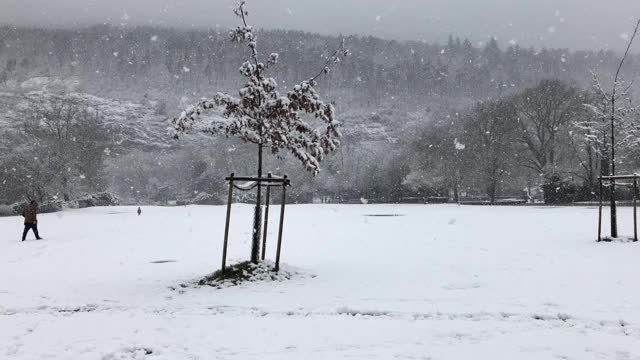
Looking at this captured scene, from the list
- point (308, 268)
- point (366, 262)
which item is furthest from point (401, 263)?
point (308, 268)

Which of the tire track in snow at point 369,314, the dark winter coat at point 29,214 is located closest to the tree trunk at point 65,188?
the dark winter coat at point 29,214

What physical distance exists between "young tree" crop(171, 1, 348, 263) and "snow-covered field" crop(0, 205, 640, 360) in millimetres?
3117

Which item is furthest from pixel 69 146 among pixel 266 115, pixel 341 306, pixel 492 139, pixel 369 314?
pixel 369 314

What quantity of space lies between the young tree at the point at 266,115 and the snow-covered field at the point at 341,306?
312 cm

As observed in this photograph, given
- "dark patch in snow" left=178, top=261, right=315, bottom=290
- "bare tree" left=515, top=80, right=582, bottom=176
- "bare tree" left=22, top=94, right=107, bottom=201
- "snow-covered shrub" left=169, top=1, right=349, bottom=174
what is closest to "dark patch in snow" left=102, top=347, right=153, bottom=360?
"dark patch in snow" left=178, top=261, right=315, bottom=290

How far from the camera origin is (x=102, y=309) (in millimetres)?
9195

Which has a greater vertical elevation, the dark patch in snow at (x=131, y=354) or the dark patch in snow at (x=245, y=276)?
the dark patch in snow at (x=245, y=276)

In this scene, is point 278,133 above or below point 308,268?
above

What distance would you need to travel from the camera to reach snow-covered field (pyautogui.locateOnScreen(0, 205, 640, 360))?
6.82 meters

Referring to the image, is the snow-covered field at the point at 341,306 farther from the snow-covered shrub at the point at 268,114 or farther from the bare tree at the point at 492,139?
the bare tree at the point at 492,139

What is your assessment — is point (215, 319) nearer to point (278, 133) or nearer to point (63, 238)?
point (278, 133)

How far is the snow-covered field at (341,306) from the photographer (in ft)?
22.4

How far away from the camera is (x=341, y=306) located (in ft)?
29.7

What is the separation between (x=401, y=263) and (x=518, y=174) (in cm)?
5808
